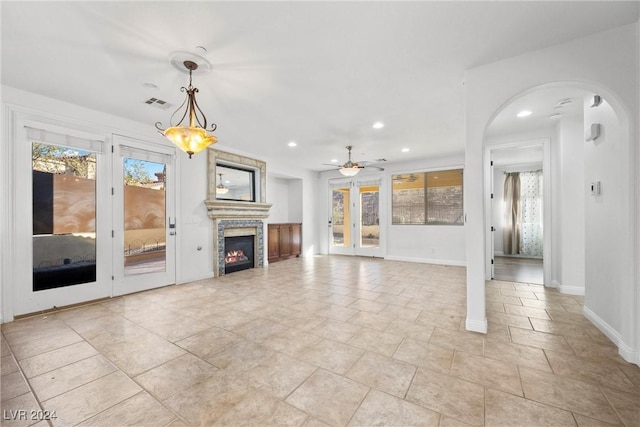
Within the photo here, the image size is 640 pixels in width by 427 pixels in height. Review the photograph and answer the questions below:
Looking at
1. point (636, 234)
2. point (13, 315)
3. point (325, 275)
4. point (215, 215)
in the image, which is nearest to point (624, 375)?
point (636, 234)

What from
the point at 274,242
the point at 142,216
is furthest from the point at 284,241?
the point at 142,216

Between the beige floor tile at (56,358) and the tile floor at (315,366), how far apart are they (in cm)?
2

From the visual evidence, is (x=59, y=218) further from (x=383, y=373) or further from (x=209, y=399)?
(x=383, y=373)

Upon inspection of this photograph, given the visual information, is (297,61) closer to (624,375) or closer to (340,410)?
(340,410)

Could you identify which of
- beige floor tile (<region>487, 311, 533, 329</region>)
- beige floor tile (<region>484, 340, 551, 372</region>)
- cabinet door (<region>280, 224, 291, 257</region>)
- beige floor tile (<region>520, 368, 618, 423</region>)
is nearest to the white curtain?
beige floor tile (<region>487, 311, 533, 329</region>)

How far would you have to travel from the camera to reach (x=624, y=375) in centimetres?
194

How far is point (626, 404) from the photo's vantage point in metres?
1.65

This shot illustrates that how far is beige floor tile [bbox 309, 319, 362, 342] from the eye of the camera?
8.62ft

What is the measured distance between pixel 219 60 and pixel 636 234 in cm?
406

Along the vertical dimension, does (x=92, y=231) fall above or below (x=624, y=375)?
above

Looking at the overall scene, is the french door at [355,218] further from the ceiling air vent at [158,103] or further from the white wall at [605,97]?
the ceiling air vent at [158,103]

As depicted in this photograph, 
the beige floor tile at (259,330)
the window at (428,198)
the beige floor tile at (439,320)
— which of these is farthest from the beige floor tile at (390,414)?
the window at (428,198)

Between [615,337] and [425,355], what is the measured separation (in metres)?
1.91

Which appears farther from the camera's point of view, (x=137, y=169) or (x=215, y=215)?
(x=215, y=215)
